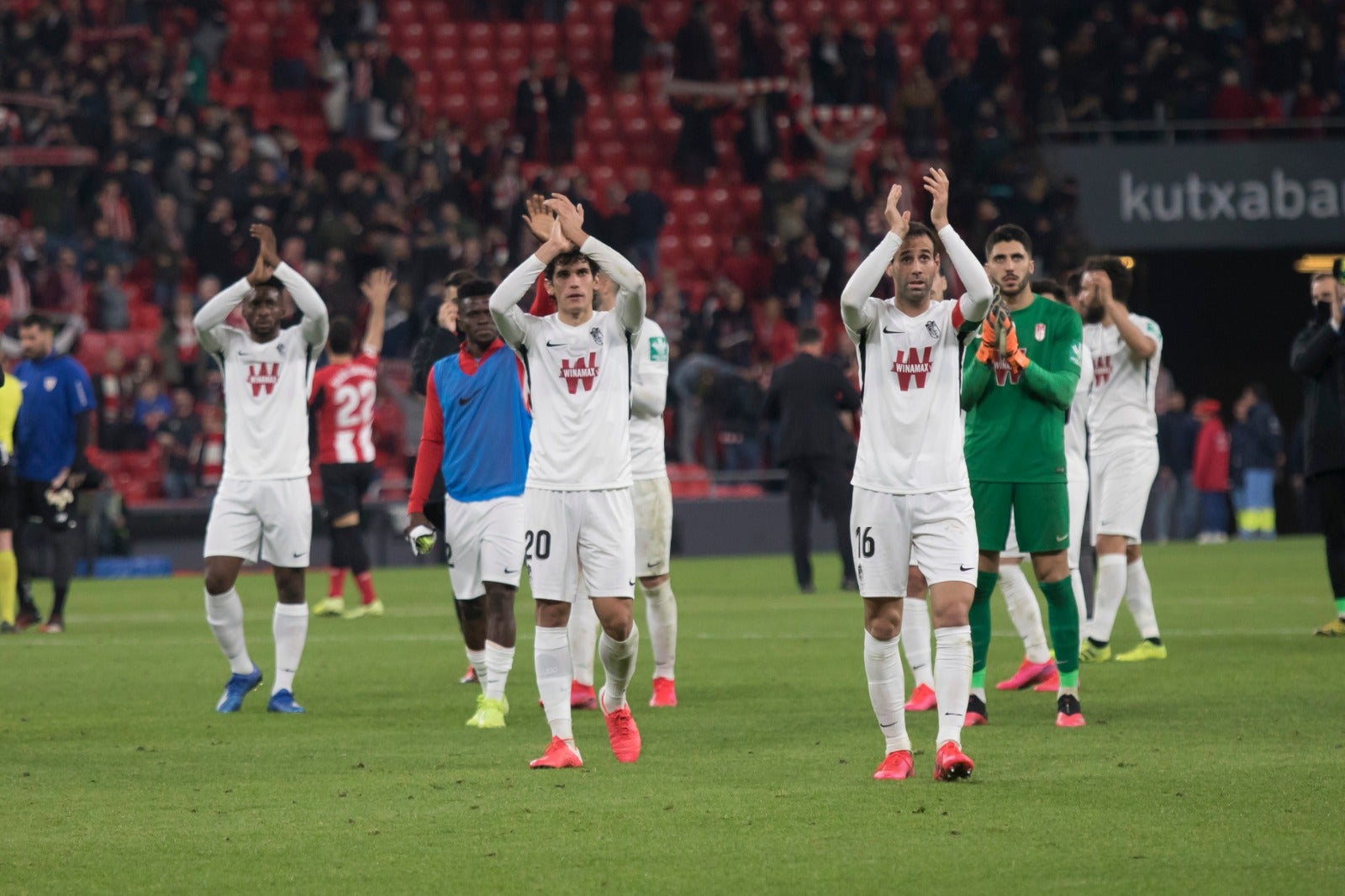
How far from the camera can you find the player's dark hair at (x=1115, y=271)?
11.1 metres

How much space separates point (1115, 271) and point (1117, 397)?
1168mm

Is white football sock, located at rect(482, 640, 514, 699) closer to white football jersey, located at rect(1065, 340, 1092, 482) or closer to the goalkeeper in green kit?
the goalkeeper in green kit

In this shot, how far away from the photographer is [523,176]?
93.8ft

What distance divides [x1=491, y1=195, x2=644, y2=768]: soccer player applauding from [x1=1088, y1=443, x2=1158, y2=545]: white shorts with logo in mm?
4716

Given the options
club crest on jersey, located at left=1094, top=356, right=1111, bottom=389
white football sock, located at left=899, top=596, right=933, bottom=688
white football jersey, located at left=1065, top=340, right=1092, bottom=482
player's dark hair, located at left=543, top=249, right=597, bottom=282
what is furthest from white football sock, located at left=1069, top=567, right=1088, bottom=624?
player's dark hair, located at left=543, top=249, right=597, bottom=282

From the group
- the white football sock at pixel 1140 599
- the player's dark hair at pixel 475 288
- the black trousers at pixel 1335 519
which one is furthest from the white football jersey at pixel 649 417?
the black trousers at pixel 1335 519

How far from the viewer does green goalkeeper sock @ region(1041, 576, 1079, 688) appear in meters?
9.14

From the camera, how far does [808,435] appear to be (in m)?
18.6

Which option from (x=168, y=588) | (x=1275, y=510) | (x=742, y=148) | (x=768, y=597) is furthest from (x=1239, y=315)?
(x=168, y=588)

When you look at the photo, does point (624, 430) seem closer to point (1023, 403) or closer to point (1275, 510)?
point (1023, 403)

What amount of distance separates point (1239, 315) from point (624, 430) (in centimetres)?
2448

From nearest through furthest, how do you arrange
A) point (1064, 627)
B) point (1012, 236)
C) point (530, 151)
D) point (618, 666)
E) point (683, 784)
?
point (683, 784) → point (618, 666) → point (1012, 236) → point (1064, 627) → point (530, 151)

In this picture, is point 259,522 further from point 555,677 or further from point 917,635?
point 917,635

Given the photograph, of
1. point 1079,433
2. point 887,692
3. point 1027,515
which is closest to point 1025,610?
point 1079,433
